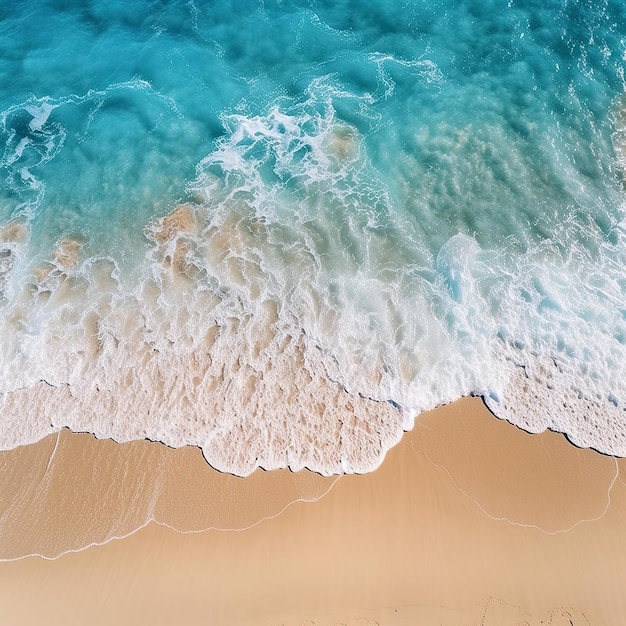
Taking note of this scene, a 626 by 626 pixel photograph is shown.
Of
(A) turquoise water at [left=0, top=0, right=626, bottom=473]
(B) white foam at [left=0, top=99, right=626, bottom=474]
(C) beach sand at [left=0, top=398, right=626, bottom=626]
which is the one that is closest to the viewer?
(C) beach sand at [left=0, top=398, right=626, bottom=626]

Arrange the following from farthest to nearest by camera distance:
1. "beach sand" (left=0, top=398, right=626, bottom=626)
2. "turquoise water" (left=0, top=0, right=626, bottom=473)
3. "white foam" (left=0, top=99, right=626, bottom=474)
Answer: "turquoise water" (left=0, top=0, right=626, bottom=473) → "white foam" (left=0, top=99, right=626, bottom=474) → "beach sand" (left=0, top=398, right=626, bottom=626)

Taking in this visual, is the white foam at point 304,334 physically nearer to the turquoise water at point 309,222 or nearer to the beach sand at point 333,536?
the turquoise water at point 309,222

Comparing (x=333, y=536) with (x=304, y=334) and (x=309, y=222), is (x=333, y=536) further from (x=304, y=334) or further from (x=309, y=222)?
(x=309, y=222)

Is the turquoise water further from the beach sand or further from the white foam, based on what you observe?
the beach sand

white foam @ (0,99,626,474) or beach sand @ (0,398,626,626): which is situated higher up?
white foam @ (0,99,626,474)

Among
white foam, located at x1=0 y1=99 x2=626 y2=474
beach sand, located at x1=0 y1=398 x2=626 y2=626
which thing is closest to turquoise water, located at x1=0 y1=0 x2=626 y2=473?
white foam, located at x1=0 y1=99 x2=626 y2=474

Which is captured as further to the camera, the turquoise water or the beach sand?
the turquoise water

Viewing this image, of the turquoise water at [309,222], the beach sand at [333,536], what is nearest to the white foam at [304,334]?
the turquoise water at [309,222]
